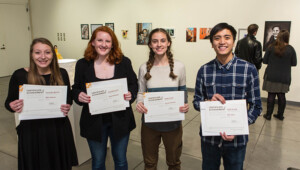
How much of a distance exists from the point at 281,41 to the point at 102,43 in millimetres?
3698

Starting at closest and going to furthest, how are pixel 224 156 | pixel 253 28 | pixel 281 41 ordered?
pixel 224 156
pixel 281 41
pixel 253 28

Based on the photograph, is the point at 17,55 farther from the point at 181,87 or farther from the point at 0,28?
the point at 181,87

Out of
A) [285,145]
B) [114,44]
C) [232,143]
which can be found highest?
[114,44]

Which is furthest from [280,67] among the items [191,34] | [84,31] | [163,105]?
[84,31]

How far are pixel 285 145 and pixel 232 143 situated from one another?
242 centimetres

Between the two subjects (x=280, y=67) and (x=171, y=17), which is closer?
(x=280, y=67)

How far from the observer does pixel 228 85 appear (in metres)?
1.71

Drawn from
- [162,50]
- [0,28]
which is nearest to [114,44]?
[162,50]

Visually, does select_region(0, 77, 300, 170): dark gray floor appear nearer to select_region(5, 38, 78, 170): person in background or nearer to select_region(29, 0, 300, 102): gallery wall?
select_region(5, 38, 78, 170): person in background

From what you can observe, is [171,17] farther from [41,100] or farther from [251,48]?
[41,100]

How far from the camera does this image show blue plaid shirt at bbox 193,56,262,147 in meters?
1.68

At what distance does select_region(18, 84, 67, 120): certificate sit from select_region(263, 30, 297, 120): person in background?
4012 millimetres

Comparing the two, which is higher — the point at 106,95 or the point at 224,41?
the point at 224,41

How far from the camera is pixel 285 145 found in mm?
3586
